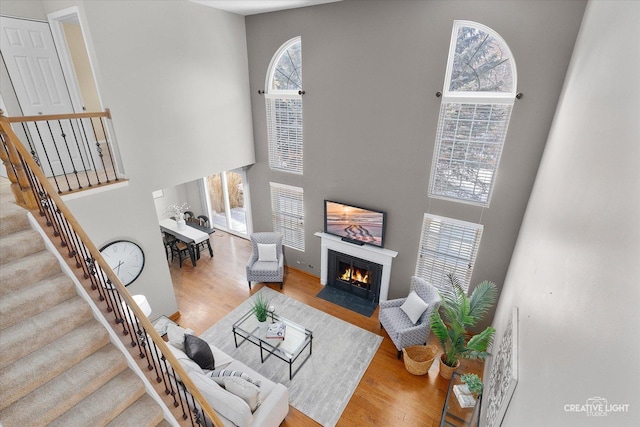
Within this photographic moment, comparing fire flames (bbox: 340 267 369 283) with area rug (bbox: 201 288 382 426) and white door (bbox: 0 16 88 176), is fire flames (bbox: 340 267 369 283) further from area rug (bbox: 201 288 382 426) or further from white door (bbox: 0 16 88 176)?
white door (bbox: 0 16 88 176)

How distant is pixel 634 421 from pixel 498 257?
3.99 metres

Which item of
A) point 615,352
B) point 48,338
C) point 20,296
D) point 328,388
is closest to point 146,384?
point 48,338

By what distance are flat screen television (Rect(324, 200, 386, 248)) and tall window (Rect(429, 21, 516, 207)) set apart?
1347mm

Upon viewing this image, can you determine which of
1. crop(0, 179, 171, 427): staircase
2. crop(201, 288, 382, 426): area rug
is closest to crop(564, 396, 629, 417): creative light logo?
crop(0, 179, 171, 427): staircase

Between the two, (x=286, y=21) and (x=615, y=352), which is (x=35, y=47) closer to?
(x=286, y=21)

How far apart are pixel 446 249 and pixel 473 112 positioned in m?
2.14

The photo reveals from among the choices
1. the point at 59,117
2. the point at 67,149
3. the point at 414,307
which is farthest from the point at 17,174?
the point at 414,307

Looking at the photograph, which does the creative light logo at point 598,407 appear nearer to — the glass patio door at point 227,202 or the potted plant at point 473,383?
the potted plant at point 473,383

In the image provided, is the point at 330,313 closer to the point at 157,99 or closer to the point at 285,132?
the point at 285,132

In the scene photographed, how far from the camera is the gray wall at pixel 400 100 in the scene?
370 cm

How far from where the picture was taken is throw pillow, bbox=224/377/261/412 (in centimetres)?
336

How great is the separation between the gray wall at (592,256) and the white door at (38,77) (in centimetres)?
521

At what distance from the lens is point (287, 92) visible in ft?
19.2

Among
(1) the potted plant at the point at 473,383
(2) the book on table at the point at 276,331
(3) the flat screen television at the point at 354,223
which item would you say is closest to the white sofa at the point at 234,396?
(2) the book on table at the point at 276,331
